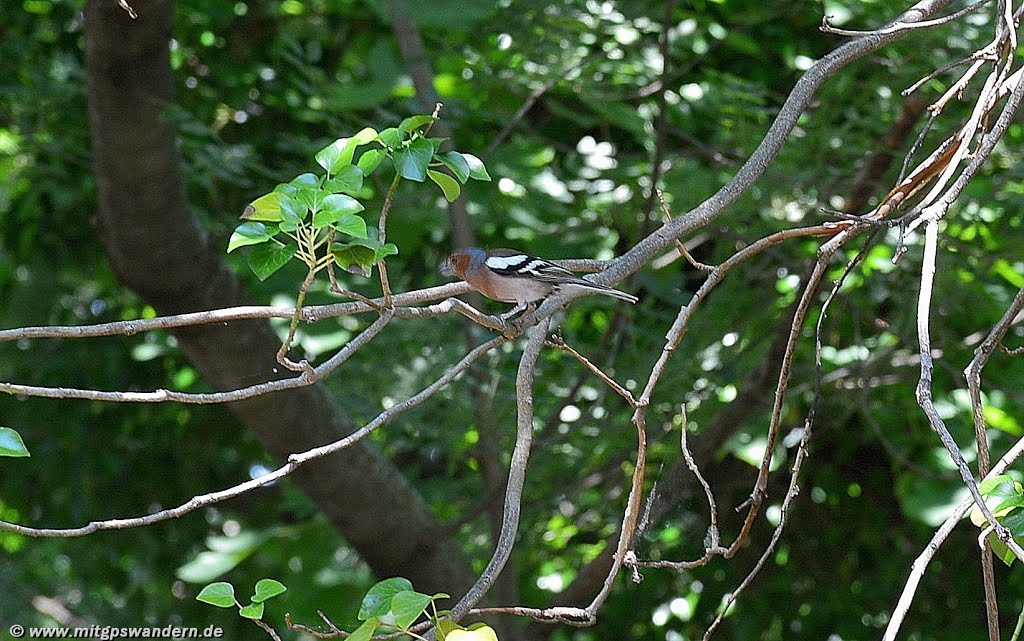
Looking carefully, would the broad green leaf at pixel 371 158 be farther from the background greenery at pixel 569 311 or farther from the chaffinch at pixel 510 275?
the background greenery at pixel 569 311

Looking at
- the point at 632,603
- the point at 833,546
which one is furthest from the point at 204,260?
the point at 833,546

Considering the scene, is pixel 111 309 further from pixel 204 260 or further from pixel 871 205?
pixel 871 205

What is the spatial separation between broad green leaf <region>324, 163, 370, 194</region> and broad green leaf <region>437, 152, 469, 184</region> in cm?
16

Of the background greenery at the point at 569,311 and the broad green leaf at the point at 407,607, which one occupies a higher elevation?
the broad green leaf at the point at 407,607

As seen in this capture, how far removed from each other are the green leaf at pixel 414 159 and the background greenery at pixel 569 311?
198 cm

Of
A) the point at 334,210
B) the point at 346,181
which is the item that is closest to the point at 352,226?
the point at 334,210

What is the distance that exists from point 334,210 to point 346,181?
5.2 inches

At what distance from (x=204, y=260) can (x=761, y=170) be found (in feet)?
7.48

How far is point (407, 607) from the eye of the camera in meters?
1.49

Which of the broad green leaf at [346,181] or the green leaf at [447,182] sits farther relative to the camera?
the green leaf at [447,182]

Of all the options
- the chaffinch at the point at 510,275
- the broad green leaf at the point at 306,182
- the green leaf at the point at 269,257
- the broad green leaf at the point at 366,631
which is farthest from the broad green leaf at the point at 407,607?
the chaffinch at the point at 510,275

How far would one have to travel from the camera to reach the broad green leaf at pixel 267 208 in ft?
5.21

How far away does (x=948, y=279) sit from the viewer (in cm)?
358

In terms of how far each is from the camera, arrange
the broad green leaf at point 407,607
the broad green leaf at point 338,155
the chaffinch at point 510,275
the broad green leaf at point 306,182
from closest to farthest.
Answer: the broad green leaf at point 407,607
the broad green leaf at point 306,182
the broad green leaf at point 338,155
the chaffinch at point 510,275
